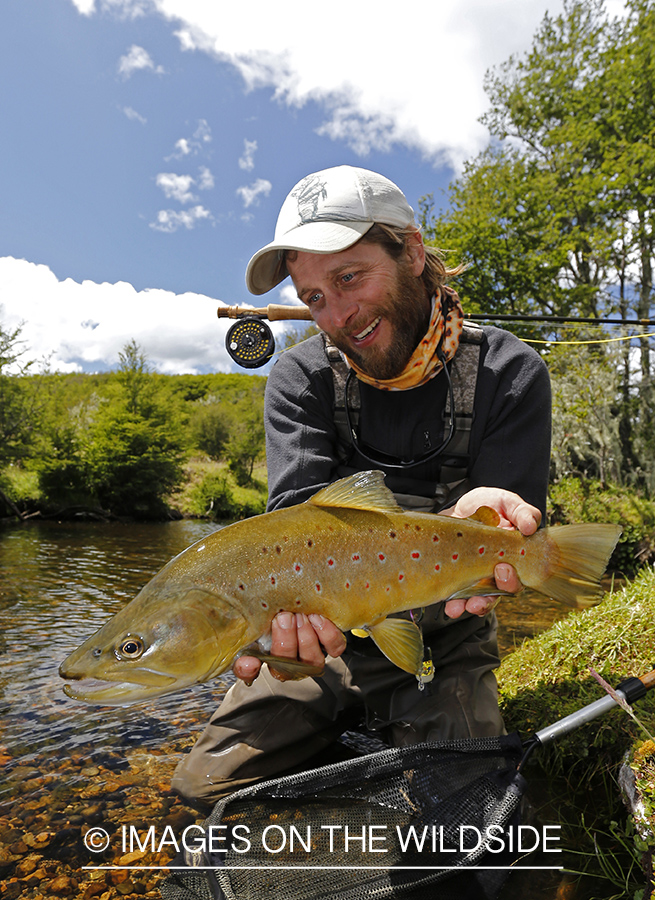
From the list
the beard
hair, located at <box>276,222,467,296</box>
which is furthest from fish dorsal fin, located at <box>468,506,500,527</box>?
hair, located at <box>276,222,467,296</box>

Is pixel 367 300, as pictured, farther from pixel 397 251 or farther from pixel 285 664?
pixel 285 664

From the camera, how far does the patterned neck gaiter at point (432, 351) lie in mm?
3135

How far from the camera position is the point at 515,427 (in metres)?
3.12

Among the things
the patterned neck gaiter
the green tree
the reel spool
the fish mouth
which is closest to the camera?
the fish mouth

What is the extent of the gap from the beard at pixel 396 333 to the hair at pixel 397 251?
104mm

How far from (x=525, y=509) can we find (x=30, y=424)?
25682mm

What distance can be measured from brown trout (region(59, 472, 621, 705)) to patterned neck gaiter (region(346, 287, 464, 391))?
42.6 inches

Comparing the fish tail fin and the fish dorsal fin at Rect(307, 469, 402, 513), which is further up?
the fish dorsal fin at Rect(307, 469, 402, 513)

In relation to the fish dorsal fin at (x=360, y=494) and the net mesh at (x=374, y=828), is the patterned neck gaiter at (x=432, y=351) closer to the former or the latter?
the fish dorsal fin at (x=360, y=494)

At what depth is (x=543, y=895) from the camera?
2438 mm

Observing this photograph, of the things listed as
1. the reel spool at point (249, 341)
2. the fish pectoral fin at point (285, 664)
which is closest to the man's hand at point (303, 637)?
the fish pectoral fin at point (285, 664)

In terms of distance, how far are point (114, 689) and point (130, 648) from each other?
13cm

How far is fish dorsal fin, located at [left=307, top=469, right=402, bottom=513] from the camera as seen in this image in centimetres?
222

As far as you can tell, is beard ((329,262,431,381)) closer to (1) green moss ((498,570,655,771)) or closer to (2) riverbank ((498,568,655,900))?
(1) green moss ((498,570,655,771))
